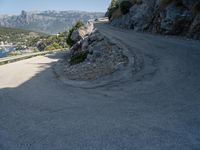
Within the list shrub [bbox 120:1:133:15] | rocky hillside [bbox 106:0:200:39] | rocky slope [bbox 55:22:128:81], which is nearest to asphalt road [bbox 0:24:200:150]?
rocky slope [bbox 55:22:128:81]

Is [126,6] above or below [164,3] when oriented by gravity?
below

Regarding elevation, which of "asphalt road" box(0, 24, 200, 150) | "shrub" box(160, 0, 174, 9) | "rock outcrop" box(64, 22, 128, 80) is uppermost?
"shrub" box(160, 0, 174, 9)

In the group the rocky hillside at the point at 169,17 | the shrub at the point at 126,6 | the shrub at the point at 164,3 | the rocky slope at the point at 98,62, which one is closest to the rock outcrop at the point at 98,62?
the rocky slope at the point at 98,62

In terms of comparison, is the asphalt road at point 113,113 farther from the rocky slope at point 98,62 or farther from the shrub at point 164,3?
the shrub at point 164,3

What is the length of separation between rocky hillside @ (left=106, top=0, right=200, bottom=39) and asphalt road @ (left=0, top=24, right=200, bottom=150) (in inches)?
415

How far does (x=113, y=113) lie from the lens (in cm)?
1030

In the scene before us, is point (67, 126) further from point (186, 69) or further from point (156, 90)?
point (186, 69)

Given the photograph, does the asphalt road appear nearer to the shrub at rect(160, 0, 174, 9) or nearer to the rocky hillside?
the rocky hillside

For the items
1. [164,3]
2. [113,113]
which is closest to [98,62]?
[113,113]

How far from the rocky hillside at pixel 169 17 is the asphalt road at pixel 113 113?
34.6ft

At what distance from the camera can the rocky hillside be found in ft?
90.3

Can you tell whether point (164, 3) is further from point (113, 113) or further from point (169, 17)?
point (113, 113)

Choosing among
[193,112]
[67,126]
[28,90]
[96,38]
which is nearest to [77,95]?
[28,90]

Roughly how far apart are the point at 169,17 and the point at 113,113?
71.9ft
